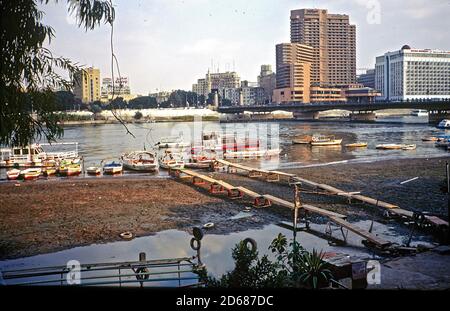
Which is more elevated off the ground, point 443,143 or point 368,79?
point 368,79

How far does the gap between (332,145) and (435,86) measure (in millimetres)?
10590

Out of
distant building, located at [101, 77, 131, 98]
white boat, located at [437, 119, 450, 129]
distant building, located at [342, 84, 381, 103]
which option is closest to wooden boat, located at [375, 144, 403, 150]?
white boat, located at [437, 119, 450, 129]

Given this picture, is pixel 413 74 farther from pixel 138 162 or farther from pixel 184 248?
pixel 138 162

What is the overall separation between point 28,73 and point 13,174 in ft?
17.1

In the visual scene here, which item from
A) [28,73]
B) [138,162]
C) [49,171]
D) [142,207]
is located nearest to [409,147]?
[138,162]

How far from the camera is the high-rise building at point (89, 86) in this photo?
9.59 feet

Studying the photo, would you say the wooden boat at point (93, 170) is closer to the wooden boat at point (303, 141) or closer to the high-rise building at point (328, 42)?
the high-rise building at point (328, 42)

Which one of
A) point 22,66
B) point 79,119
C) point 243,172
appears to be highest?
point 22,66

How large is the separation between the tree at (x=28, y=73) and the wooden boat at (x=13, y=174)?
5061 millimetres

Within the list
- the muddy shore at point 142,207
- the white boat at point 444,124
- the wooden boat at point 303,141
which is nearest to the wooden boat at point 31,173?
the muddy shore at point 142,207

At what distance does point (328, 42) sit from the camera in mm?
4246
